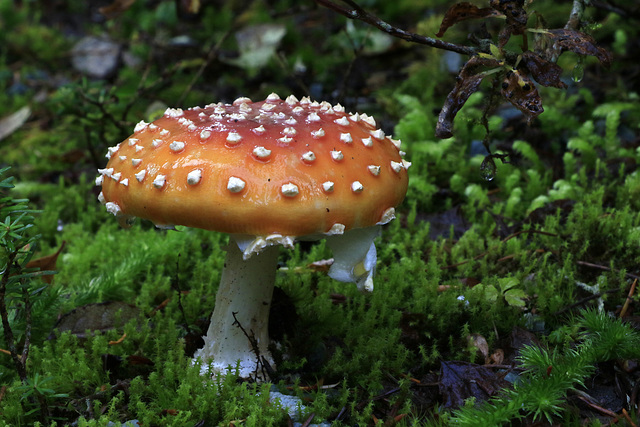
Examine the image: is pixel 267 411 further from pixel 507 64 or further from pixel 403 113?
pixel 403 113

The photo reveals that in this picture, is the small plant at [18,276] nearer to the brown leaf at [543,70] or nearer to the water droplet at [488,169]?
the water droplet at [488,169]

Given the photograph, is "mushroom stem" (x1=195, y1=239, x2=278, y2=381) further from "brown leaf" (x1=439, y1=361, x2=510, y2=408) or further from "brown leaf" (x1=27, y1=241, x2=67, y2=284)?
"brown leaf" (x1=27, y1=241, x2=67, y2=284)

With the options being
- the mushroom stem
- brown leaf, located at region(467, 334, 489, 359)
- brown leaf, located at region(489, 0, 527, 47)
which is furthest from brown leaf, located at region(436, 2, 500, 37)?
brown leaf, located at region(467, 334, 489, 359)

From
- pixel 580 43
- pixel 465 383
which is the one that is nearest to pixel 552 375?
pixel 465 383

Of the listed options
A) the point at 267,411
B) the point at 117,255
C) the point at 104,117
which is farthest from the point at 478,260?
the point at 104,117

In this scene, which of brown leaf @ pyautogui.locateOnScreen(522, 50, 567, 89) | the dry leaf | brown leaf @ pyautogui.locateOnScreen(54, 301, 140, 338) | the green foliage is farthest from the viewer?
the dry leaf

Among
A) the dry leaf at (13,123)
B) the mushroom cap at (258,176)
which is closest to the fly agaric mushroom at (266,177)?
the mushroom cap at (258,176)

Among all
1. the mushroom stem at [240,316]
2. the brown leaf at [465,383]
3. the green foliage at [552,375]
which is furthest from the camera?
the mushroom stem at [240,316]
